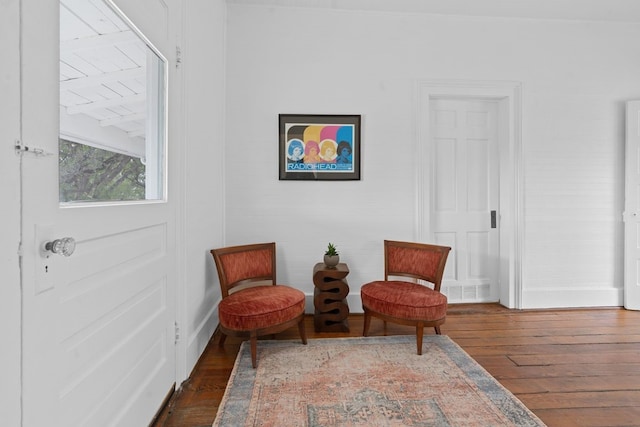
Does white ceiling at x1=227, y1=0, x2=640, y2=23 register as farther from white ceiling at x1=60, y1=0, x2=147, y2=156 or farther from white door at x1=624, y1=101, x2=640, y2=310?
white ceiling at x1=60, y1=0, x2=147, y2=156

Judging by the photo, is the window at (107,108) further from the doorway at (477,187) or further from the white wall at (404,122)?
the doorway at (477,187)

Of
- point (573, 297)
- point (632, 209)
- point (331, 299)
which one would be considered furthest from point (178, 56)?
point (632, 209)

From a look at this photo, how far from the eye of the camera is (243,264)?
252cm

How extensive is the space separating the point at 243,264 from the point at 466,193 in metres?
2.43

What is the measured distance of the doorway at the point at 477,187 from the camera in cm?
→ 316

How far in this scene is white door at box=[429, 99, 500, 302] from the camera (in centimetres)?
327

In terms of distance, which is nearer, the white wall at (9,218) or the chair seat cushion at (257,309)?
the white wall at (9,218)

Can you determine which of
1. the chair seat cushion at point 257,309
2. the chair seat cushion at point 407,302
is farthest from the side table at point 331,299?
the chair seat cushion at point 257,309

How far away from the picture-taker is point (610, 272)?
10.6 feet

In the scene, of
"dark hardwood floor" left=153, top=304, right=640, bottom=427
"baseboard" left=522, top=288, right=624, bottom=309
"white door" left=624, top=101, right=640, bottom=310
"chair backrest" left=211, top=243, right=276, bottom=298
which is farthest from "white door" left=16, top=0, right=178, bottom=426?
"white door" left=624, top=101, right=640, bottom=310

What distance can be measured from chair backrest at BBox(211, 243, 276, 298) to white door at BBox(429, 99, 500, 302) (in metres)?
1.79

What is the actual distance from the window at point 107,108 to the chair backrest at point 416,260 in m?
1.98

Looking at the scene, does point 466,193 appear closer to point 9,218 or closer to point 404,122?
point 404,122

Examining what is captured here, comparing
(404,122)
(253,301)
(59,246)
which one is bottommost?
(253,301)
